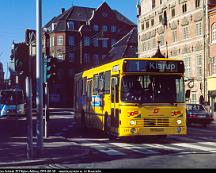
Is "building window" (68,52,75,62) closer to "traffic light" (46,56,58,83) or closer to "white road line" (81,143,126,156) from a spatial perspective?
"traffic light" (46,56,58,83)

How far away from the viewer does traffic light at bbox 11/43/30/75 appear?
11789 mm

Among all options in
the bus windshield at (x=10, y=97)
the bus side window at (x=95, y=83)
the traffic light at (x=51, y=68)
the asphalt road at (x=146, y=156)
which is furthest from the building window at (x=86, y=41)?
the asphalt road at (x=146, y=156)

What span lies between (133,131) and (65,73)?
249 ft

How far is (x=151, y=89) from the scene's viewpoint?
55.4ft

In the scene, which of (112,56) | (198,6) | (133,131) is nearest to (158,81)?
(133,131)

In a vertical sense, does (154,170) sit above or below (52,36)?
below

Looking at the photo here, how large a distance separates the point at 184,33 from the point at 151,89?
38.5 m

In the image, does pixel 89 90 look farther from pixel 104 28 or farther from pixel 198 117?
pixel 104 28

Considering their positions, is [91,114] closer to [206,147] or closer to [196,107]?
[206,147]

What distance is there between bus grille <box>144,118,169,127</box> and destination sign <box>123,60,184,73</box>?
175 cm

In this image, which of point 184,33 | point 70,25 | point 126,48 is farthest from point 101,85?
point 70,25

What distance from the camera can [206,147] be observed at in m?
16.0

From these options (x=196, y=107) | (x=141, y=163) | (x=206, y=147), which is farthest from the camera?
(x=196, y=107)

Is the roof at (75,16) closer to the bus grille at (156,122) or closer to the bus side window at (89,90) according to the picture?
the bus side window at (89,90)
